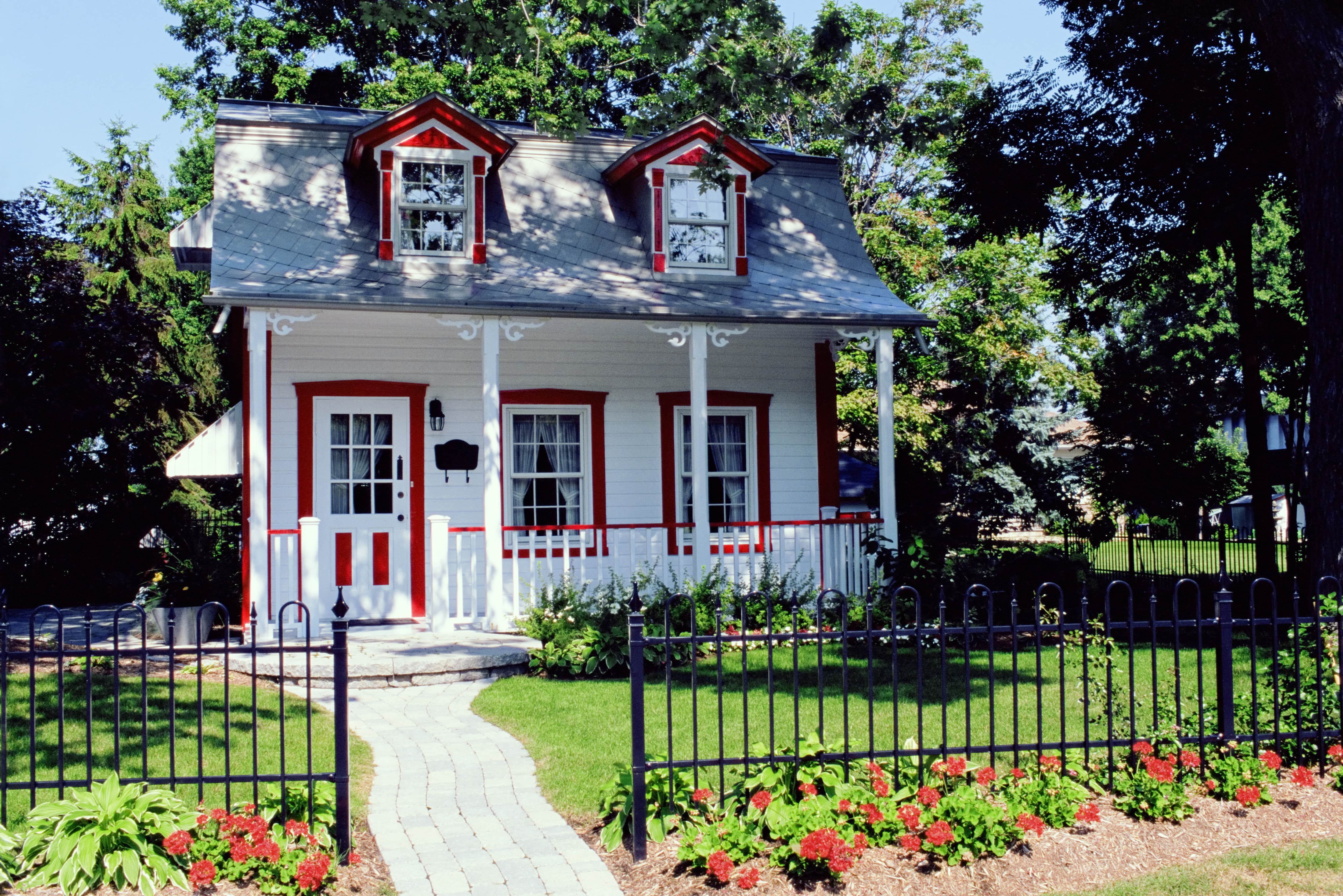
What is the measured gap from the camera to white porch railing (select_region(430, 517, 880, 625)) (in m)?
11.6

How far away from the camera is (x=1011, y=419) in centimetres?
2194

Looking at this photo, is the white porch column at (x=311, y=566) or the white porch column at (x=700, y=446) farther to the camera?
the white porch column at (x=700, y=446)

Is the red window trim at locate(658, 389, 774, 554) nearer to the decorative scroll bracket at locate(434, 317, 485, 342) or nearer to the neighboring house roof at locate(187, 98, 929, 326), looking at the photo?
the neighboring house roof at locate(187, 98, 929, 326)

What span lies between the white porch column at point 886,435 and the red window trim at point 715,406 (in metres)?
1.62

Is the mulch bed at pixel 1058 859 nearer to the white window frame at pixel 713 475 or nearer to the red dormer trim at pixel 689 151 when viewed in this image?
the white window frame at pixel 713 475

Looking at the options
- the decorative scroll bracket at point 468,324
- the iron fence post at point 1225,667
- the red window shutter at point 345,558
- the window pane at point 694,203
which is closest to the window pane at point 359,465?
the red window shutter at point 345,558

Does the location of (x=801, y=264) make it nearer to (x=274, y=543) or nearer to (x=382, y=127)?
(x=382, y=127)

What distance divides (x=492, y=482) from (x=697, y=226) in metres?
4.55

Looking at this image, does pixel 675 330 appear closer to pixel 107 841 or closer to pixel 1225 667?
pixel 1225 667

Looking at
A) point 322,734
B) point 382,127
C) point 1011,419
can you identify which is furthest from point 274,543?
point 1011,419

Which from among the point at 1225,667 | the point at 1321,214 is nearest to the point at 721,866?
the point at 1225,667

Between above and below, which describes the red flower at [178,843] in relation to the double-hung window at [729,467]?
below

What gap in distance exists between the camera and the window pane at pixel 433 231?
42.4 ft

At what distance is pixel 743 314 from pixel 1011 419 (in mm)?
11419
